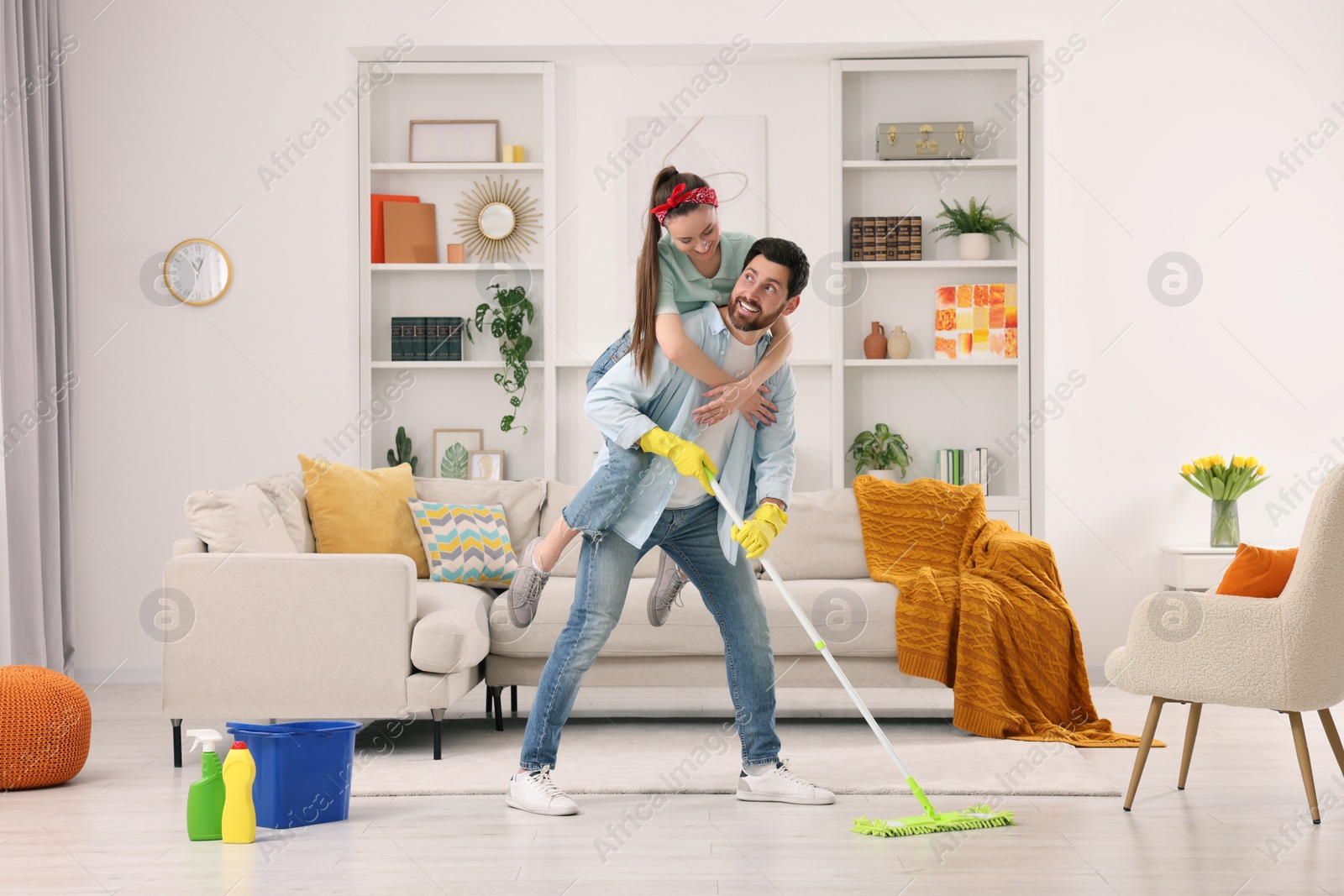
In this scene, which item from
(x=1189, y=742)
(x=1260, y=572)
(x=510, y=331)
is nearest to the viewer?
(x=1260, y=572)

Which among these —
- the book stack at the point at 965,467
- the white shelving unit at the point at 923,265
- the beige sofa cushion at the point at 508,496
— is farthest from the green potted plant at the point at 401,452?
the book stack at the point at 965,467

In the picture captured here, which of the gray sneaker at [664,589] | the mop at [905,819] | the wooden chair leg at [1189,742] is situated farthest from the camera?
the gray sneaker at [664,589]

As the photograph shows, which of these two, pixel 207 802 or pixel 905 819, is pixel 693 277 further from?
pixel 207 802

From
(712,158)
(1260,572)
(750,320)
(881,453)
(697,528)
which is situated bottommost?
(1260,572)

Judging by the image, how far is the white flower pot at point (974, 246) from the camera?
497cm

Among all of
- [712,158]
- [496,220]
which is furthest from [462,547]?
[712,158]

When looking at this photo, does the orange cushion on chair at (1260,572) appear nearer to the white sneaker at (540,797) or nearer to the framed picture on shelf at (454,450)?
the white sneaker at (540,797)

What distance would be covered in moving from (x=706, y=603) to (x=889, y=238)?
2.83 meters

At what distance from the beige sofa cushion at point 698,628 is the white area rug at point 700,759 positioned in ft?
0.89

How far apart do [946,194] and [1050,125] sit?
0.54m

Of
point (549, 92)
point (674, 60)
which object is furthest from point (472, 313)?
point (674, 60)

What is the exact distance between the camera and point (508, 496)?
14.2ft

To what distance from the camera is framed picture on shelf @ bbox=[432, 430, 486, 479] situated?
5.05 m

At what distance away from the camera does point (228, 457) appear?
4801 millimetres
